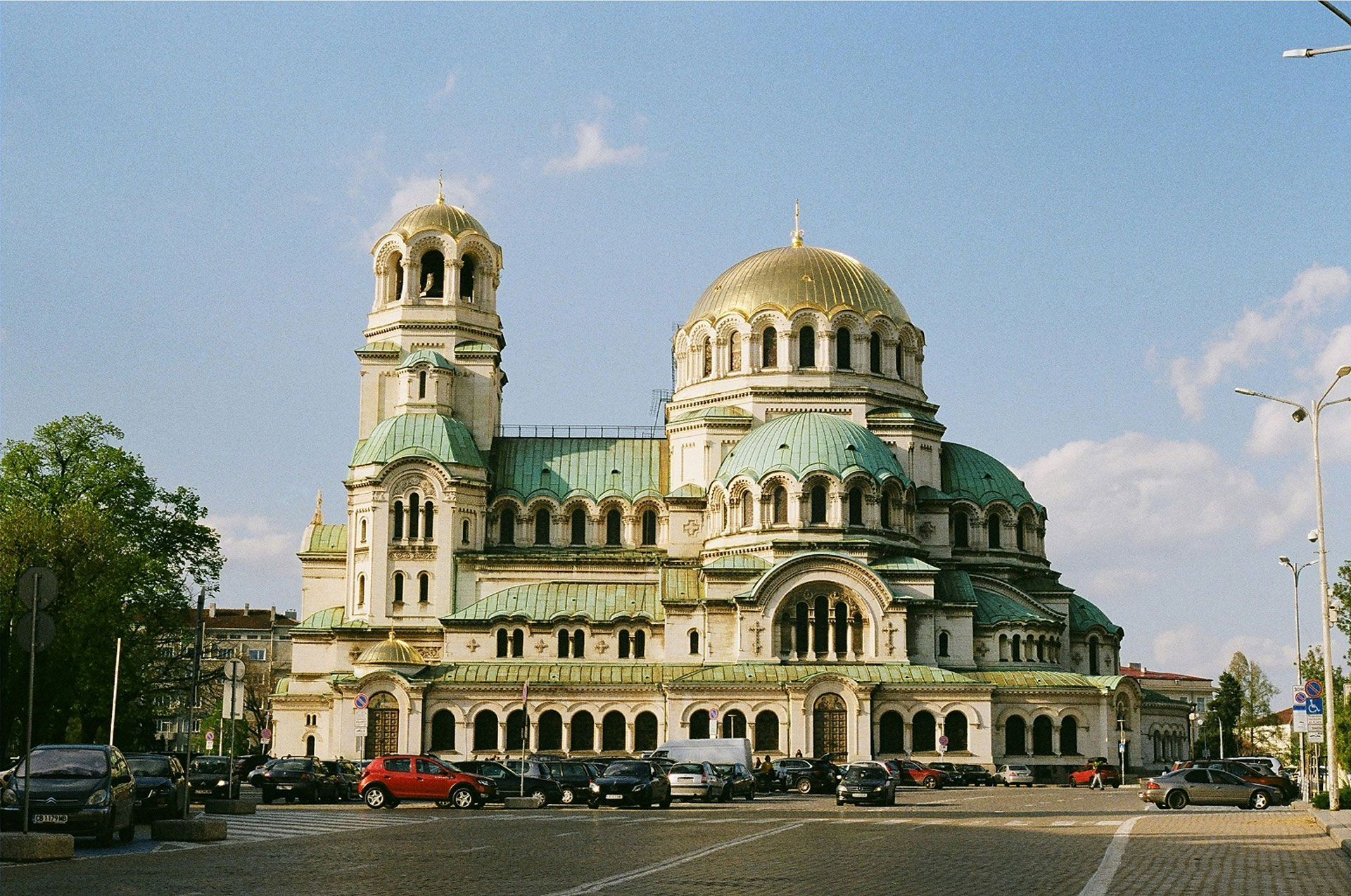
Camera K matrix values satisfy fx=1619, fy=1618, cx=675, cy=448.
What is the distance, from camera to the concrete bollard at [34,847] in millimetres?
23219

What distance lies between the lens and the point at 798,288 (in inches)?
3241

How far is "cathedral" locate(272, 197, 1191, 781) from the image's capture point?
7175cm

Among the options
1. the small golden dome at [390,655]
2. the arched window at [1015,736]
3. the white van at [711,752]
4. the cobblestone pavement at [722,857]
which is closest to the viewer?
the cobblestone pavement at [722,857]

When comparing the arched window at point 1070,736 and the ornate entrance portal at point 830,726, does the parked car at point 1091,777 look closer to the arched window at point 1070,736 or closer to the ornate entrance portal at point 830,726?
the arched window at point 1070,736

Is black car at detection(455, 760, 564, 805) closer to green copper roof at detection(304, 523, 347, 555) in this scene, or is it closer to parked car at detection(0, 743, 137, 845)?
parked car at detection(0, 743, 137, 845)

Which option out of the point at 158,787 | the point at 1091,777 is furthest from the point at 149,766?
the point at 1091,777

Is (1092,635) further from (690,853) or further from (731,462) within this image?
(690,853)

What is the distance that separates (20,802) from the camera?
87.4ft

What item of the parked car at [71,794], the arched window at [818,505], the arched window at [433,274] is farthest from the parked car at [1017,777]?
the parked car at [71,794]

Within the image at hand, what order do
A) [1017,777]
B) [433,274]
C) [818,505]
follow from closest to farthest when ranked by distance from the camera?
[1017,777], [818,505], [433,274]

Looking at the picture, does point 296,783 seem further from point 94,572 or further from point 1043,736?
point 1043,736

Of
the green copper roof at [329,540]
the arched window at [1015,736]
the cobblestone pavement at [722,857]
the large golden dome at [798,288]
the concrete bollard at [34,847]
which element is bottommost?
the cobblestone pavement at [722,857]

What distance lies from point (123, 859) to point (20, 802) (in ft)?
10.8

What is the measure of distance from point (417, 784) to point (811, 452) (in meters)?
35.7
